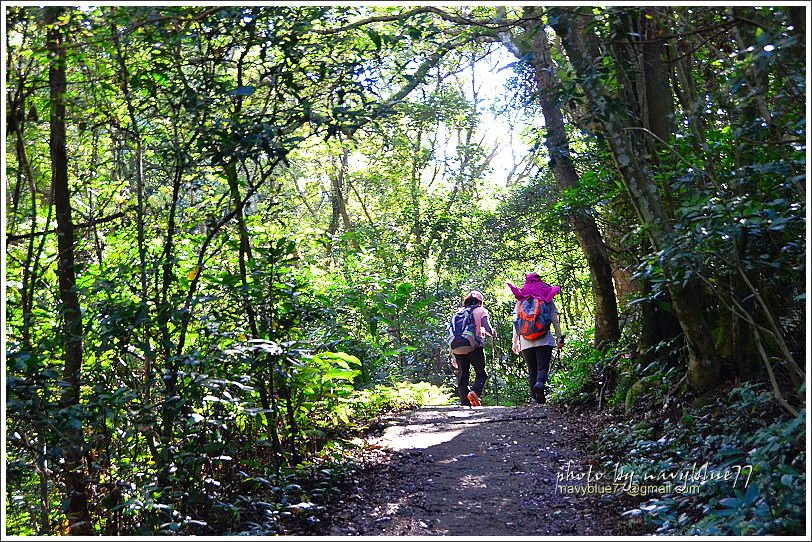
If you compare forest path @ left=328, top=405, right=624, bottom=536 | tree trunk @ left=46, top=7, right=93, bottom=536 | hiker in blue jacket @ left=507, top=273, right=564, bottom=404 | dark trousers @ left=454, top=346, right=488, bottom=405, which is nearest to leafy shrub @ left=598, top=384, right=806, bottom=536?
forest path @ left=328, top=405, right=624, bottom=536

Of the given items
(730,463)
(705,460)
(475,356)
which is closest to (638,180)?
(705,460)

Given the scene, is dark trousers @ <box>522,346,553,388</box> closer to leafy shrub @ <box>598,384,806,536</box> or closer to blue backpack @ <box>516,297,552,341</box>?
blue backpack @ <box>516,297,552,341</box>

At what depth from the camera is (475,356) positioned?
37.8 ft

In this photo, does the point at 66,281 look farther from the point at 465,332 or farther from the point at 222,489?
the point at 465,332

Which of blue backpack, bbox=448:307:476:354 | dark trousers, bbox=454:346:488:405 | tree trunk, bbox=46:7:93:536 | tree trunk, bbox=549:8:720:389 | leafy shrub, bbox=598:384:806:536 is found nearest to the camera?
leafy shrub, bbox=598:384:806:536

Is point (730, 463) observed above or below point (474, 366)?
below

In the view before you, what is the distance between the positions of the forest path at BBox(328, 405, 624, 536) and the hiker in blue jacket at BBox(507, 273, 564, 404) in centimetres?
195

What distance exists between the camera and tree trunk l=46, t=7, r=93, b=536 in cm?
508

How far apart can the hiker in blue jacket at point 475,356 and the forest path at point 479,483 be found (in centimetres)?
246

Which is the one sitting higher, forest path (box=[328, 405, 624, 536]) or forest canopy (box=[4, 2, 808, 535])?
forest canopy (box=[4, 2, 808, 535])

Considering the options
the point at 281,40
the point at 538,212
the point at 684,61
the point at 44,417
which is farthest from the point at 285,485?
the point at 538,212

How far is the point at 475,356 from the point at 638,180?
19.7 ft

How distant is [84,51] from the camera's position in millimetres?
5605

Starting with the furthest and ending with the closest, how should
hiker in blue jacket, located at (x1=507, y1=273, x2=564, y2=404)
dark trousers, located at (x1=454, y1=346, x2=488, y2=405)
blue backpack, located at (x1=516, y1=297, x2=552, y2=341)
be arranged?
dark trousers, located at (x1=454, y1=346, x2=488, y2=405), hiker in blue jacket, located at (x1=507, y1=273, x2=564, y2=404), blue backpack, located at (x1=516, y1=297, x2=552, y2=341)
